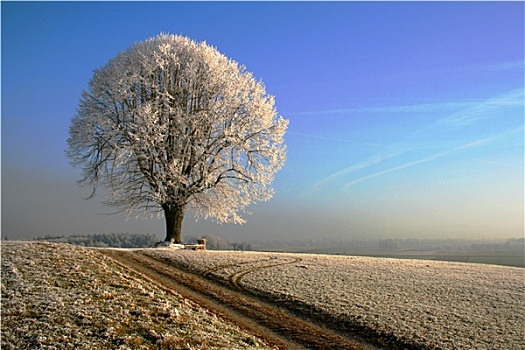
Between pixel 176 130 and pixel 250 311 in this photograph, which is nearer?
pixel 250 311

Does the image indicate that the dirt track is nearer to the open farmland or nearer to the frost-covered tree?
the open farmland

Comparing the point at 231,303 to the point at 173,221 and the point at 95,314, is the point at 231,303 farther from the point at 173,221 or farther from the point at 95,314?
the point at 173,221

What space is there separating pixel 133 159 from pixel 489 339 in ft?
94.9

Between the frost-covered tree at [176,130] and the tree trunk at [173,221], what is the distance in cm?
9

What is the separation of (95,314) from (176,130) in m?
23.3

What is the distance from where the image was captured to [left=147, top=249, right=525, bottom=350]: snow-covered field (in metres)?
18.9

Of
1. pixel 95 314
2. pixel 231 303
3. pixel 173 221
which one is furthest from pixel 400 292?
pixel 173 221

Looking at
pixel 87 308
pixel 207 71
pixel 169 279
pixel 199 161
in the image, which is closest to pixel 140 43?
pixel 207 71

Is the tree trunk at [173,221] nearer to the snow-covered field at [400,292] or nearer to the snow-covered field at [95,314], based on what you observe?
the snow-covered field at [400,292]

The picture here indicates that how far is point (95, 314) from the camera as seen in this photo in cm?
1544

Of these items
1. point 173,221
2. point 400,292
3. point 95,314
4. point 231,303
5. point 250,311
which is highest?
point 173,221

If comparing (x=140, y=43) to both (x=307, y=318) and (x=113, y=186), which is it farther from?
(x=307, y=318)

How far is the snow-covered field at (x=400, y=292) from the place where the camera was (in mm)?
18859

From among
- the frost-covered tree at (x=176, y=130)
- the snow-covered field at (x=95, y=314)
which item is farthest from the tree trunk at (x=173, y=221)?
the snow-covered field at (x=95, y=314)
